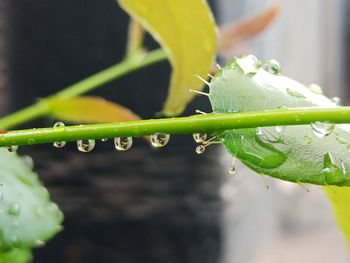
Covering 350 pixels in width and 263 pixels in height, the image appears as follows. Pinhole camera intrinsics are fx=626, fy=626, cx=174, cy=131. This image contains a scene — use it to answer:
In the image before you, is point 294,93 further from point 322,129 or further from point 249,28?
point 249,28

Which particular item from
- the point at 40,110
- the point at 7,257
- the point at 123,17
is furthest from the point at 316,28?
the point at 7,257

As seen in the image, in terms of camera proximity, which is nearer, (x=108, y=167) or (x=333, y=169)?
(x=333, y=169)

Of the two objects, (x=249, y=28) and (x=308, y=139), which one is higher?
(x=249, y=28)

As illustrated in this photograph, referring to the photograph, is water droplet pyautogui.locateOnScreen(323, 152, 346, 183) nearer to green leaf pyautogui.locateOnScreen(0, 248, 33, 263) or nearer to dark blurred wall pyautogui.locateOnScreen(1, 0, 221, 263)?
green leaf pyautogui.locateOnScreen(0, 248, 33, 263)

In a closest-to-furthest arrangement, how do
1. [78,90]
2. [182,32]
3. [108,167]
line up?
[182,32] < [78,90] < [108,167]

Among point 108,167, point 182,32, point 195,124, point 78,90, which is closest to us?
point 195,124

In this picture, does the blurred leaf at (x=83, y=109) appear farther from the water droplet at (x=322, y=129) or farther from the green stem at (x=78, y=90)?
the water droplet at (x=322, y=129)

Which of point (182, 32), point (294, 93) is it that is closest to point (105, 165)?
point (182, 32)
